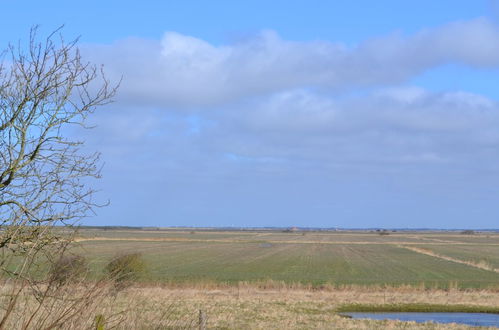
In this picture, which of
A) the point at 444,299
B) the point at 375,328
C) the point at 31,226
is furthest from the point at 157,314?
the point at 444,299

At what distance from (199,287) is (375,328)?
20.9 metres

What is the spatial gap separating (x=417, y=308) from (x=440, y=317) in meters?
3.38

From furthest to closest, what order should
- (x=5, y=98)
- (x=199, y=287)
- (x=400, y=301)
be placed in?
1. (x=199, y=287)
2. (x=400, y=301)
3. (x=5, y=98)

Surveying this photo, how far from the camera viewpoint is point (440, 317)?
118 feet

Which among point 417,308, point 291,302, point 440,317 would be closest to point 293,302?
point 291,302

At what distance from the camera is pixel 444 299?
42875 mm

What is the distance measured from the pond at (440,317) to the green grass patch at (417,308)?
3.95 feet

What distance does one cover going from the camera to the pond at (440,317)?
34.1 meters

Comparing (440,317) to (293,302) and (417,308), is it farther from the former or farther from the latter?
(293,302)

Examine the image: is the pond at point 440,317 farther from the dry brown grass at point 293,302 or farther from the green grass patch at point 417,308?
the dry brown grass at point 293,302

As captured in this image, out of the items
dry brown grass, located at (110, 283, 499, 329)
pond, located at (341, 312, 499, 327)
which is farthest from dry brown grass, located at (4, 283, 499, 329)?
pond, located at (341, 312, 499, 327)

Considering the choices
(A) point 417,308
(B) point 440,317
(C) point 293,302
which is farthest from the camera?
(A) point 417,308

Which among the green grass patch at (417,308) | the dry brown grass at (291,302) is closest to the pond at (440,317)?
the green grass patch at (417,308)

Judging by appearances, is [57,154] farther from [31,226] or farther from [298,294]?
[298,294]
